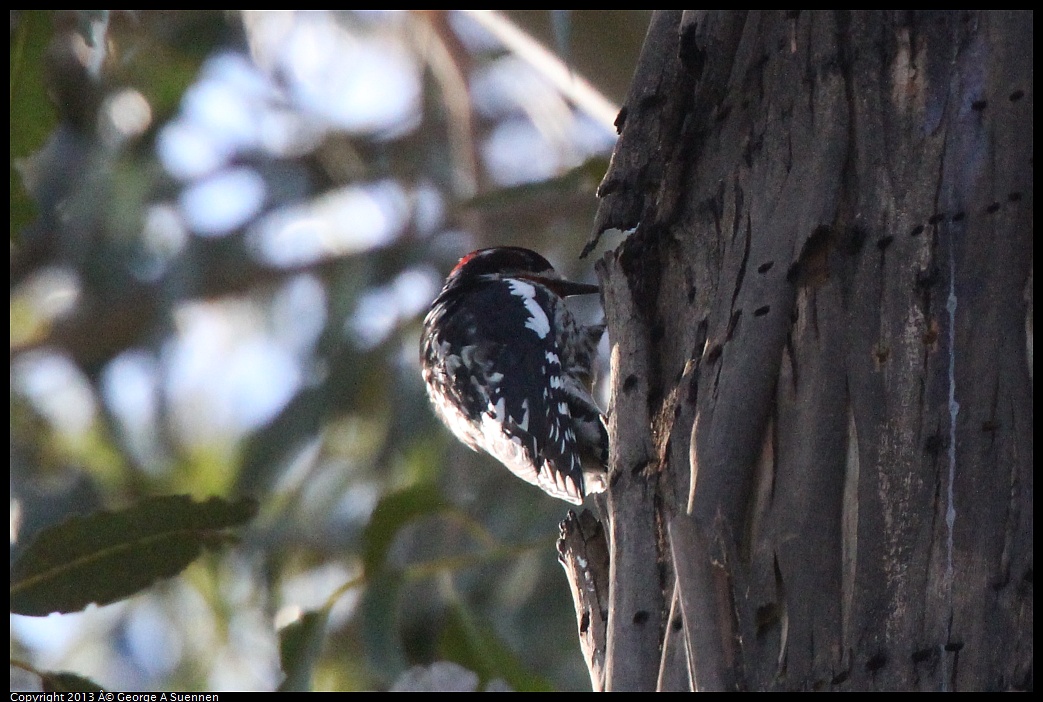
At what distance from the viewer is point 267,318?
6227mm

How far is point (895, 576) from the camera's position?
1543mm

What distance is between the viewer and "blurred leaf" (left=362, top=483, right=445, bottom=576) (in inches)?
129

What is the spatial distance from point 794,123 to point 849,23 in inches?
7.2

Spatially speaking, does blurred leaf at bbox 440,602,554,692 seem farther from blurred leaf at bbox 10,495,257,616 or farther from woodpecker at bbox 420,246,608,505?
blurred leaf at bbox 10,495,257,616

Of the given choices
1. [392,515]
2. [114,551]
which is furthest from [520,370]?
[114,551]

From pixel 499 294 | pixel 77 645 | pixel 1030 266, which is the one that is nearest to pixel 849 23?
pixel 1030 266

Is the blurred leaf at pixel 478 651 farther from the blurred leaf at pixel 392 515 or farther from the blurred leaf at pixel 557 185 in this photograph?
the blurred leaf at pixel 557 185

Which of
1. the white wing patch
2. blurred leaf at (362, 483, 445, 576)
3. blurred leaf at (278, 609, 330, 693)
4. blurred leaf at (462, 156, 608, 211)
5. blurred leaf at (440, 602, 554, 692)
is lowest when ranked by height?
blurred leaf at (440, 602, 554, 692)

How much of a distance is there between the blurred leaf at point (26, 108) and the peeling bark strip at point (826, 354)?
1.86 meters

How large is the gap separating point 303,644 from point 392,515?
1.37 feet

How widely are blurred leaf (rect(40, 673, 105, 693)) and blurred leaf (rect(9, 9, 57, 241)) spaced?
1324mm

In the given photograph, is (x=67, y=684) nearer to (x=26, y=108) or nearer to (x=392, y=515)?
(x=392, y=515)

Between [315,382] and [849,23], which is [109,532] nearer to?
[849,23]

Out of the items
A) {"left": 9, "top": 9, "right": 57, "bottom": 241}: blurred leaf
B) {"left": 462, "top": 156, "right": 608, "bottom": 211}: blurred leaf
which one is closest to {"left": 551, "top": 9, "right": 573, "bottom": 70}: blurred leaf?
{"left": 462, "top": 156, "right": 608, "bottom": 211}: blurred leaf
